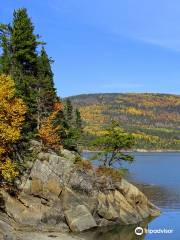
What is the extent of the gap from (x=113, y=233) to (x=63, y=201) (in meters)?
7.83

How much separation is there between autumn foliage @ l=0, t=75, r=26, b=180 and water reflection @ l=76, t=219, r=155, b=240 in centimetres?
1224

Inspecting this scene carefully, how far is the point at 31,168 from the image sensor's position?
195 feet

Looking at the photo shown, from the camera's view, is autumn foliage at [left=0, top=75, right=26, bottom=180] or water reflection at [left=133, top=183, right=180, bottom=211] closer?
autumn foliage at [left=0, top=75, right=26, bottom=180]

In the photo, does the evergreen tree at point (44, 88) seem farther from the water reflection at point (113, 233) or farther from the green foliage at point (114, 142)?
the water reflection at point (113, 233)

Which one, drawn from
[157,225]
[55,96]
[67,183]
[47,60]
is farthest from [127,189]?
[47,60]

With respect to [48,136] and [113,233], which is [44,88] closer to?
[48,136]

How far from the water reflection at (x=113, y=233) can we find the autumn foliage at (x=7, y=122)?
482 inches

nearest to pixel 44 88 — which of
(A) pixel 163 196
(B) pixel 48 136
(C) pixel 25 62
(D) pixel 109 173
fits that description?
(C) pixel 25 62

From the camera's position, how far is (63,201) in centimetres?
5866

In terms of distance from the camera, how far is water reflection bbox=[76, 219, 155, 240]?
5493 cm

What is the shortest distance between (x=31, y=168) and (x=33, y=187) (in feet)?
9.00

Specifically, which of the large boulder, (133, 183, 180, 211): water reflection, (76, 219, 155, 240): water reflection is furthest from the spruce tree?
(133, 183, 180, 211): water reflection

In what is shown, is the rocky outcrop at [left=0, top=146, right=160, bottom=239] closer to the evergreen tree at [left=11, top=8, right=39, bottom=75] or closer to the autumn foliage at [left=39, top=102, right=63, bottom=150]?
the autumn foliage at [left=39, top=102, right=63, bottom=150]

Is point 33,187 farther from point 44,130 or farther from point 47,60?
point 47,60
